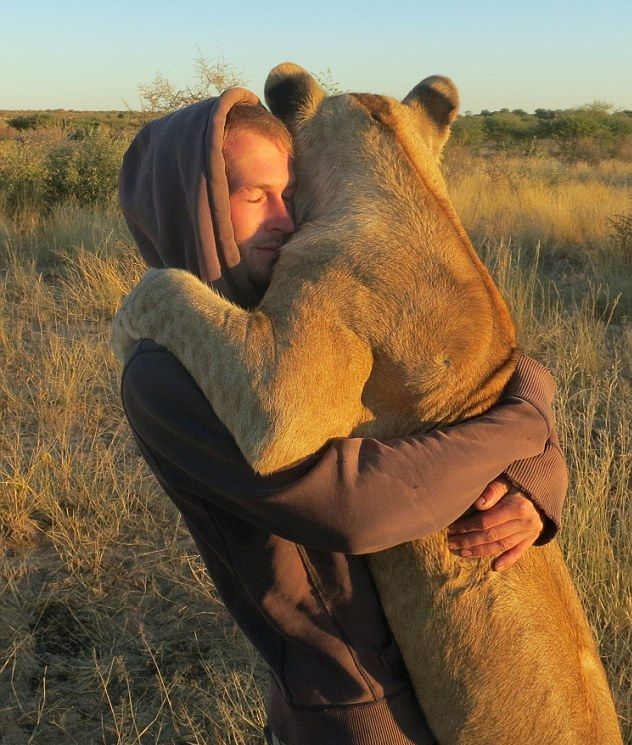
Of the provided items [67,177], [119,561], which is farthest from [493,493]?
[67,177]

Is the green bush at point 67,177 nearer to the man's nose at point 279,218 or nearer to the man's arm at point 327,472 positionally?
the man's nose at point 279,218

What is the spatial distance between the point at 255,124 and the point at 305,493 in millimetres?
1043

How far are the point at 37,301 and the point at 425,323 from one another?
6.74 metres

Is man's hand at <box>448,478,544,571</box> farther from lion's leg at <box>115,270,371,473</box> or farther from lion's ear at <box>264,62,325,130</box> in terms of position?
lion's ear at <box>264,62,325,130</box>

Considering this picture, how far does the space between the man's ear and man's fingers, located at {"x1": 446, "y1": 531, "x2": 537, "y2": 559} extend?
141 centimetres

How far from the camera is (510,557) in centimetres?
179

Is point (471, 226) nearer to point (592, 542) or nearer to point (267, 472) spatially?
point (592, 542)

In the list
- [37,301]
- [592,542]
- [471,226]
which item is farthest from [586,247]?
[592,542]

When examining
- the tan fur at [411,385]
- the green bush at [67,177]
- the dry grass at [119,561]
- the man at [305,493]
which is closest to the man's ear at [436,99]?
the tan fur at [411,385]

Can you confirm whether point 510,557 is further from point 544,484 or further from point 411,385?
point 411,385

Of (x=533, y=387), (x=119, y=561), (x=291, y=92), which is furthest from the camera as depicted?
(x=119, y=561)

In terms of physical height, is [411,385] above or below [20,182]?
above

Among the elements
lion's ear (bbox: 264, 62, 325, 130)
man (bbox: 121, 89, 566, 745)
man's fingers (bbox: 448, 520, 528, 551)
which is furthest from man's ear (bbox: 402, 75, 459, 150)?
man's fingers (bbox: 448, 520, 528, 551)

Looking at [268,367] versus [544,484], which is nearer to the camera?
[268,367]
